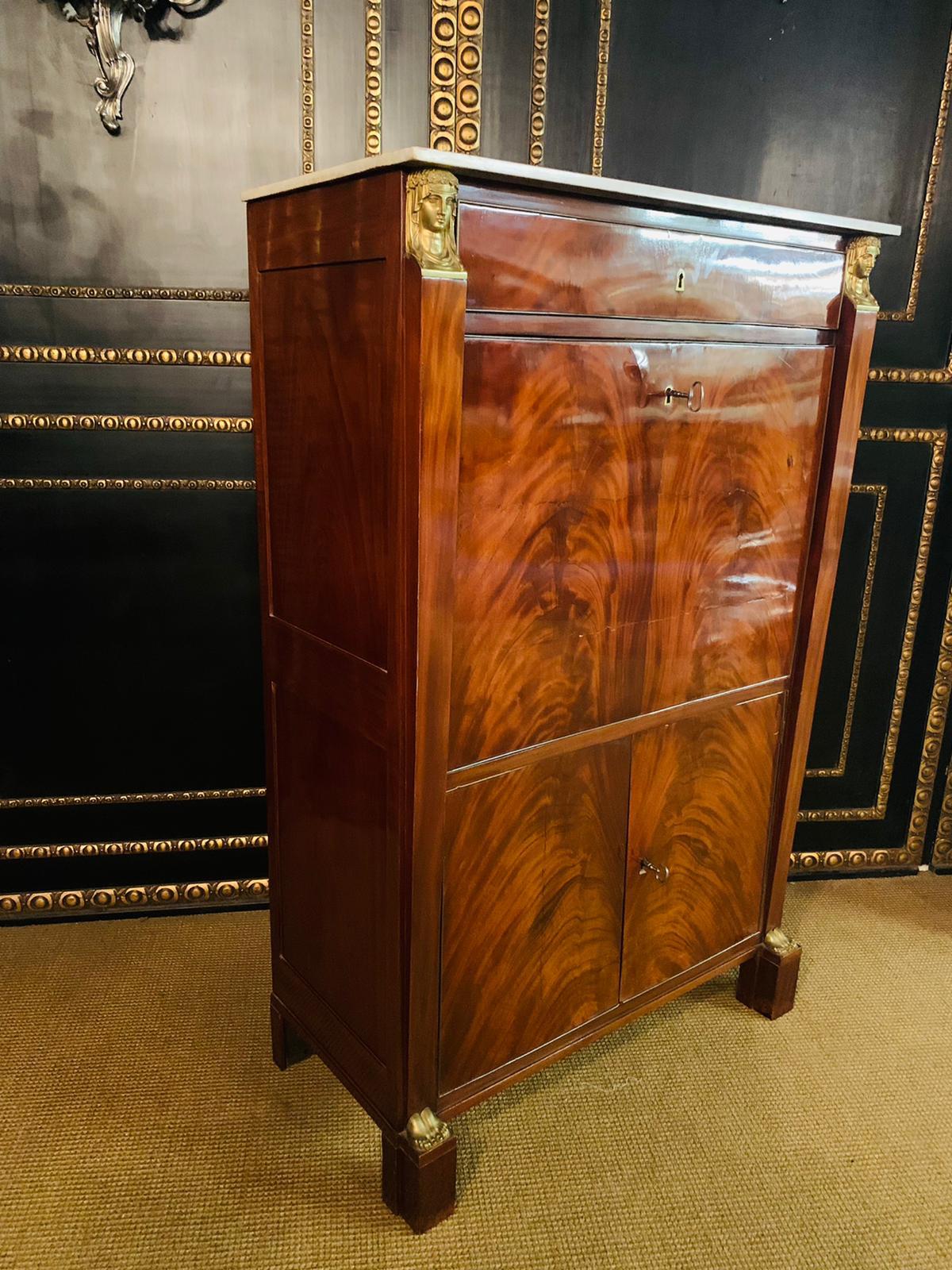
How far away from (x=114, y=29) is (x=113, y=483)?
0.76 meters

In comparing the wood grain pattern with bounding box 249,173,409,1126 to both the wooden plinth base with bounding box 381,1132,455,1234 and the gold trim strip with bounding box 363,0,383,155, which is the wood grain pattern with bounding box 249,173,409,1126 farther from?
the gold trim strip with bounding box 363,0,383,155

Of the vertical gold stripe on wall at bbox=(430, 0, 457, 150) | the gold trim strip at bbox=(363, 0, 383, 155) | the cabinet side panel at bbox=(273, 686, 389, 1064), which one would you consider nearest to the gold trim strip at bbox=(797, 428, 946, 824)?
the vertical gold stripe on wall at bbox=(430, 0, 457, 150)

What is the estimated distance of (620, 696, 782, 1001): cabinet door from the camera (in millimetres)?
1517

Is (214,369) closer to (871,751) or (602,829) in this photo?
(602,829)

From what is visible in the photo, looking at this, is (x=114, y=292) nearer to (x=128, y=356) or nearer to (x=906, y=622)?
(x=128, y=356)

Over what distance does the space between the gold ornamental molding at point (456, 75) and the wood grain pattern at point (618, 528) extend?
748 millimetres

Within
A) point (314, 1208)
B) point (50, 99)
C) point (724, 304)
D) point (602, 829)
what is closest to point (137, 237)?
point (50, 99)

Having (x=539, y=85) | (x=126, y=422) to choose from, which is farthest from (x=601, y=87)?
(x=126, y=422)

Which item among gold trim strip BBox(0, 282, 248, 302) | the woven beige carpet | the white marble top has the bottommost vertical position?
the woven beige carpet

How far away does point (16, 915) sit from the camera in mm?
2027

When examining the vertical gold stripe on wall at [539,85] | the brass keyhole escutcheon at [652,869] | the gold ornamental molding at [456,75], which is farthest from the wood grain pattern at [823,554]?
the gold ornamental molding at [456,75]

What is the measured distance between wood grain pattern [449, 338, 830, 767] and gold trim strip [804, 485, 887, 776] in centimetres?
63

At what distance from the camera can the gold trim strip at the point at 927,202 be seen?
1.90 meters

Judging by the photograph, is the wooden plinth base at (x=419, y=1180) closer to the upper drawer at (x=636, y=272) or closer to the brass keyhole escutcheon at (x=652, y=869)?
the brass keyhole escutcheon at (x=652, y=869)
